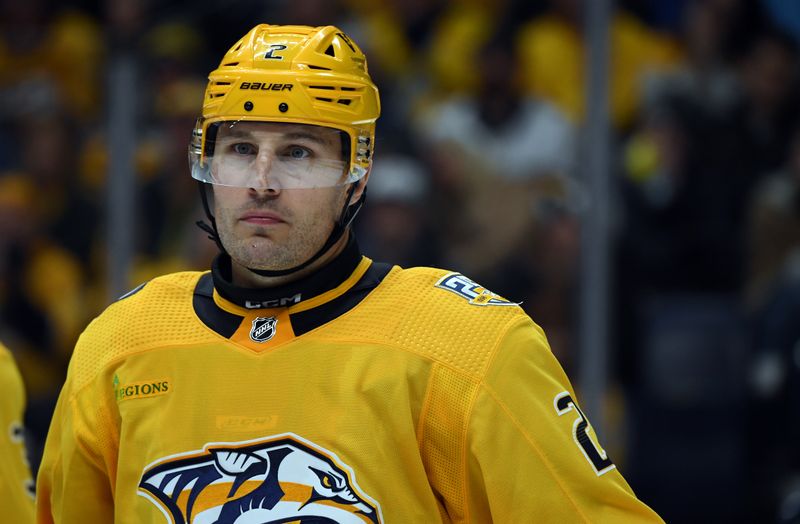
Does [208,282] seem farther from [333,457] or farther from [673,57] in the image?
[673,57]

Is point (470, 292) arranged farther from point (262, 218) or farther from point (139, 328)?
point (139, 328)

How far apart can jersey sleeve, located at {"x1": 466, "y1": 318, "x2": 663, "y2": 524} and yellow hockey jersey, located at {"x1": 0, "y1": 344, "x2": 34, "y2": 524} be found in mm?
1041

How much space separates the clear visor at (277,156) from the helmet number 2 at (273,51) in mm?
134

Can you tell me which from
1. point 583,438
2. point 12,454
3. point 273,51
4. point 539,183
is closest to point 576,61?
point 539,183

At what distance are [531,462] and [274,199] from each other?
645mm

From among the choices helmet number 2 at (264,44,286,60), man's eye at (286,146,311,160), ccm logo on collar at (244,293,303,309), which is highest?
helmet number 2 at (264,44,286,60)

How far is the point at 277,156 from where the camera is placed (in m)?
2.59

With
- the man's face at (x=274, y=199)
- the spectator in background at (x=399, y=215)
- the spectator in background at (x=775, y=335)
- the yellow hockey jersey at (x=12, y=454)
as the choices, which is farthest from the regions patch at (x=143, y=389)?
the spectator in background at (x=775, y=335)

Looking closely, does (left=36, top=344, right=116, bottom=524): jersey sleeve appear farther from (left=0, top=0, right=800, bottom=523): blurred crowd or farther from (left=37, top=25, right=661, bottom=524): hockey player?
(left=0, top=0, right=800, bottom=523): blurred crowd

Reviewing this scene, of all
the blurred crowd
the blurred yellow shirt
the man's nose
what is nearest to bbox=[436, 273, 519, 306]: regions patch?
the man's nose

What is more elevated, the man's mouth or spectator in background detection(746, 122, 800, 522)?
the man's mouth

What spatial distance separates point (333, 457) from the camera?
2436 millimetres

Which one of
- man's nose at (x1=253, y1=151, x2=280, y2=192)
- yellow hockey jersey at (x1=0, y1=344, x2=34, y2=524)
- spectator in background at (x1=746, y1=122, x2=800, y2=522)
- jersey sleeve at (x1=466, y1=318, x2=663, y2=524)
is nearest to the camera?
jersey sleeve at (x1=466, y1=318, x2=663, y2=524)

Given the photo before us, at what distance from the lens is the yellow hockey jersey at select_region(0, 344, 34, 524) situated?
117 inches
